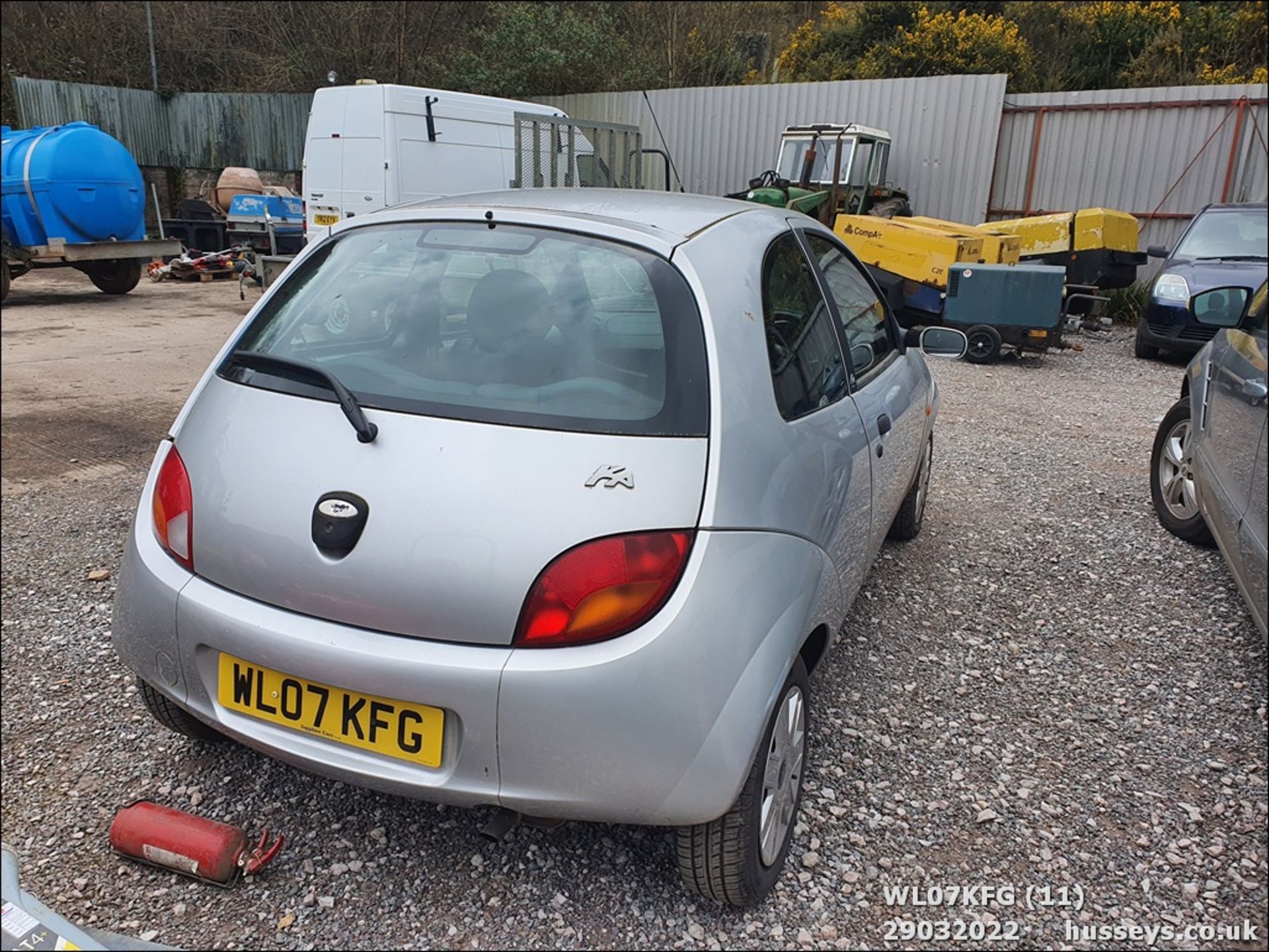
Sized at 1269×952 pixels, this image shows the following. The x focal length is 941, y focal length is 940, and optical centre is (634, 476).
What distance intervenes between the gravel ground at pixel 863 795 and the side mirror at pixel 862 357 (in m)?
1.04

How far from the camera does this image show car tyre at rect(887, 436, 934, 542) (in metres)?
4.30

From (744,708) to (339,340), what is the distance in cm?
136

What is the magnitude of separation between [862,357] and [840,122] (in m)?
13.8

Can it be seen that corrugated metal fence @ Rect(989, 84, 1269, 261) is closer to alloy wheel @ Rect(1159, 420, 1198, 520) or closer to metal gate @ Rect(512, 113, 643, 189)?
metal gate @ Rect(512, 113, 643, 189)

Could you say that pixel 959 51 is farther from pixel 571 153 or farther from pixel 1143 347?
pixel 1143 347

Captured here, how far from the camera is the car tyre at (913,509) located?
4297 mm

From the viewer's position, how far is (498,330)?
2.27m

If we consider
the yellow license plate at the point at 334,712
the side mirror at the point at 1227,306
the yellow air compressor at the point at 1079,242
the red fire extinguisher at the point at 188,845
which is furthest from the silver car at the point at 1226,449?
the yellow air compressor at the point at 1079,242

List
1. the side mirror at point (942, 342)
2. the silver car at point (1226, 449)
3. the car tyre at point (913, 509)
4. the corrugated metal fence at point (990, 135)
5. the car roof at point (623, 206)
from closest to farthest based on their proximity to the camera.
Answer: the car roof at point (623, 206)
the silver car at point (1226, 449)
the side mirror at point (942, 342)
the car tyre at point (913, 509)
the corrugated metal fence at point (990, 135)

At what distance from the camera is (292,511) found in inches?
77.3

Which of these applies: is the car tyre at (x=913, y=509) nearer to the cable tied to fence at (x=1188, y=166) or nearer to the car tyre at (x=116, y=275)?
the cable tied to fence at (x=1188, y=166)

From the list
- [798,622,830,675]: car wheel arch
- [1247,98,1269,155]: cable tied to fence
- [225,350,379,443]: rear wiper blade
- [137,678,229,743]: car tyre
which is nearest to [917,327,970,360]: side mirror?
[798,622,830,675]: car wheel arch

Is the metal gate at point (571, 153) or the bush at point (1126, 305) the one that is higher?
the metal gate at point (571, 153)

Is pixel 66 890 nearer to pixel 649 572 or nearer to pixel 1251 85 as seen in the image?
pixel 649 572
